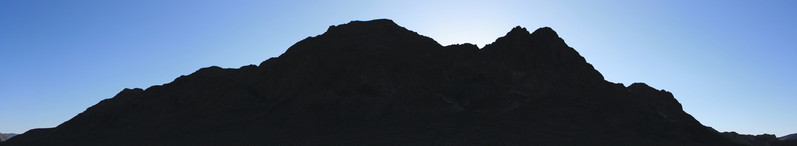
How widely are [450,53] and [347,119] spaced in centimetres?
2095

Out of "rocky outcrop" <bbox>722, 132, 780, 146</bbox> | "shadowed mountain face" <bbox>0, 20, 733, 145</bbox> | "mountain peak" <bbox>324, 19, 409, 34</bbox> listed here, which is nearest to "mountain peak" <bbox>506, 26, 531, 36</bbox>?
"shadowed mountain face" <bbox>0, 20, 733, 145</bbox>

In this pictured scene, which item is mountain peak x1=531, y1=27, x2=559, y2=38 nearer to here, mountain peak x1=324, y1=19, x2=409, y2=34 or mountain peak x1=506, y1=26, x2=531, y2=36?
mountain peak x1=506, y1=26, x2=531, y2=36

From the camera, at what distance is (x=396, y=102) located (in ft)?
195

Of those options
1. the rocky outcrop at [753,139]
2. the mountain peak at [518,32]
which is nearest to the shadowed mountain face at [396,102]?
the mountain peak at [518,32]

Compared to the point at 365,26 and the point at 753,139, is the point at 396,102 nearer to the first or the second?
the point at 365,26

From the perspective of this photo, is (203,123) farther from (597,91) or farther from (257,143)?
(597,91)

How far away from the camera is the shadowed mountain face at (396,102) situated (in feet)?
168

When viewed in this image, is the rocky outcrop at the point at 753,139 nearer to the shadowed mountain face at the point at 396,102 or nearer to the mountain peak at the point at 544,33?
the shadowed mountain face at the point at 396,102

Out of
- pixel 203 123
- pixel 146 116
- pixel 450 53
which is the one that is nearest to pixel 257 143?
pixel 203 123

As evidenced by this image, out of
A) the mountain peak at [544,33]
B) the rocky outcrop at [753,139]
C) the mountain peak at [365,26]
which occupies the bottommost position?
the rocky outcrop at [753,139]

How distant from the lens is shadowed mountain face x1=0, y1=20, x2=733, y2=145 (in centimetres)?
5112

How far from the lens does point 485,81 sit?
2537 inches

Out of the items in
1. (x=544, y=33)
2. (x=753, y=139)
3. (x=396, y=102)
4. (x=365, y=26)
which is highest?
(x=365, y=26)

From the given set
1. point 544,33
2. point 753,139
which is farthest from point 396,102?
point 753,139
